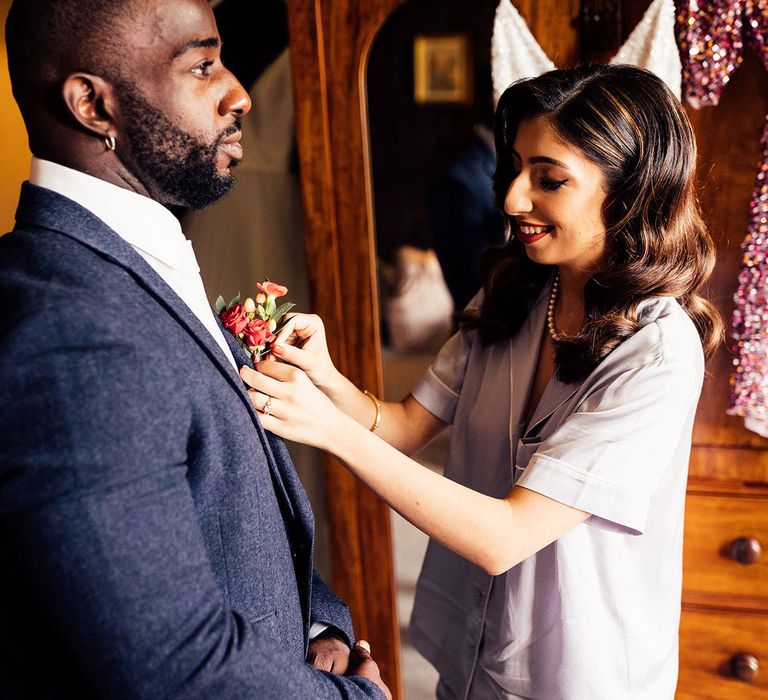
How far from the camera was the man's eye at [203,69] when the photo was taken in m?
0.87

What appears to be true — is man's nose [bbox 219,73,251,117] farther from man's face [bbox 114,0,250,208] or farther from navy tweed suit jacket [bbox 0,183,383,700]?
navy tweed suit jacket [bbox 0,183,383,700]

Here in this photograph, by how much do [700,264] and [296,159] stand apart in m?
0.98

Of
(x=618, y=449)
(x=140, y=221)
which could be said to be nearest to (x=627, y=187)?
(x=618, y=449)

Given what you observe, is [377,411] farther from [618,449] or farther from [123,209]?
[123,209]

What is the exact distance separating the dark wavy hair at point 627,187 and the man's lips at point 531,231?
97 mm

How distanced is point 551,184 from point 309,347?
1.57ft

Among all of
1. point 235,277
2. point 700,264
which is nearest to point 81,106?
point 700,264

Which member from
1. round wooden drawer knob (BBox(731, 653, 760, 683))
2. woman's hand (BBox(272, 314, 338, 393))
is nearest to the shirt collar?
woman's hand (BBox(272, 314, 338, 393))

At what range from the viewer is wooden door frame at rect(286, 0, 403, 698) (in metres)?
1.66

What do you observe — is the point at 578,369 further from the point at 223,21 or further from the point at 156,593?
the point at 223,21

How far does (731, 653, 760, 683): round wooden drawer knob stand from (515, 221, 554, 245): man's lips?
1.13 meters

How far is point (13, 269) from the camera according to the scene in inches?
29.9

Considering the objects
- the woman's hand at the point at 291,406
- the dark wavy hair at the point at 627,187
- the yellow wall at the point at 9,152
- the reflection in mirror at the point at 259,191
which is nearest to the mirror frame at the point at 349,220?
the reflection in mirror at the point at 259,191

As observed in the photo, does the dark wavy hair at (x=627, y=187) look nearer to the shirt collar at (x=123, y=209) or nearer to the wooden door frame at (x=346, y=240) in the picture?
the wooden door frame at (x=346, y=240)
